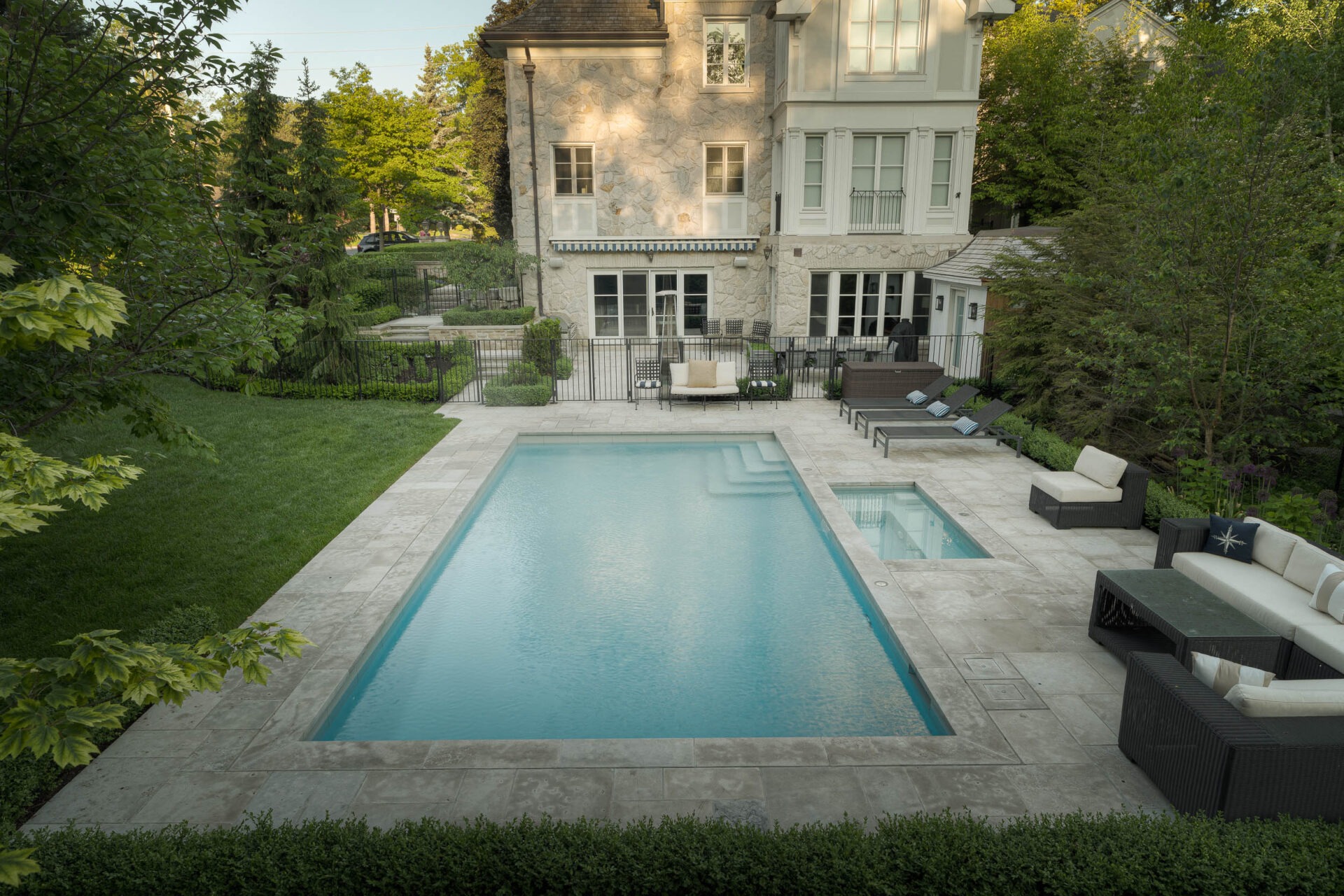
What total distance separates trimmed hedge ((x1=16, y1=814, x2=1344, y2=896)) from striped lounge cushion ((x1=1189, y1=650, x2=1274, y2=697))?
3.29 ft

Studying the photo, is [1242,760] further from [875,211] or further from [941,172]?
[941,172]

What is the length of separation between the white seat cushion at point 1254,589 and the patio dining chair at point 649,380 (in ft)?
38.5

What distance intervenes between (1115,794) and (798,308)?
62.3 feet

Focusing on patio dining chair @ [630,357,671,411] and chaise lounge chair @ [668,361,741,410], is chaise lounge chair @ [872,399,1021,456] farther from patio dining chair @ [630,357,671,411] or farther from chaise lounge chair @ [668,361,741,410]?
patio dining chair @ [630,357,671,411]

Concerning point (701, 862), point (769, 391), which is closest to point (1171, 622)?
point (701, 862)

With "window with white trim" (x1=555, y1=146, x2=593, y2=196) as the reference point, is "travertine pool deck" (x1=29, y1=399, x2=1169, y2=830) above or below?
below

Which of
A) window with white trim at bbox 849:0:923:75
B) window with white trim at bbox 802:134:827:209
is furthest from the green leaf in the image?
window with white trim at bbox 849:0:923:75

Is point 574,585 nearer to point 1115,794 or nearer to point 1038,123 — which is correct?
point 1115,794

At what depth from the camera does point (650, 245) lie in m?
24.3

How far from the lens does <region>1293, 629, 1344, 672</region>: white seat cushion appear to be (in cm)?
599

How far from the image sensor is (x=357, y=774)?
5602 millimetres

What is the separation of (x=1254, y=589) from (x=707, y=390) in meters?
11.8

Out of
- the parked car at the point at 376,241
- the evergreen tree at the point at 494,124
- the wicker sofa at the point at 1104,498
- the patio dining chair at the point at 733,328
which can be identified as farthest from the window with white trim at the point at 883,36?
the parked car at the point at 376,241

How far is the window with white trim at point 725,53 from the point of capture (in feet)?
77.7
